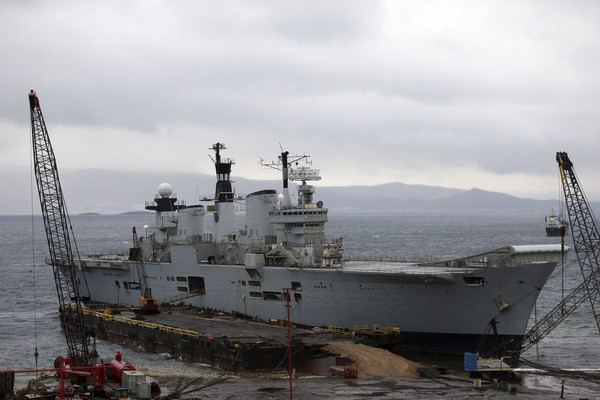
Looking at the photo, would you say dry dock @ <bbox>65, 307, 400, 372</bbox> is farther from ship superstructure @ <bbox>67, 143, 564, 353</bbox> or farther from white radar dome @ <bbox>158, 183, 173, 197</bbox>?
white radar dome @ <bbox>158, 183, 173, 197</bbox>

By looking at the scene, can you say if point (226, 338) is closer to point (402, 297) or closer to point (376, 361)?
point (376, 361)

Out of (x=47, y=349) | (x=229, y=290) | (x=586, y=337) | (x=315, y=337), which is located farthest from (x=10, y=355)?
(x=586, y=337)

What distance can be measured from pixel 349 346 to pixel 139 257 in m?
25.8

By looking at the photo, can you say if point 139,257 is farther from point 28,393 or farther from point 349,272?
point 28,393

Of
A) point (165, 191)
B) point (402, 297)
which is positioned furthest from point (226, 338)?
point (165, 191)

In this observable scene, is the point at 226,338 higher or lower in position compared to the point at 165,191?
lower

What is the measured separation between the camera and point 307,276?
46.3 m

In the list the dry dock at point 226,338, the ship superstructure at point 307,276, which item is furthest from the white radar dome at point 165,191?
the dry dock at point 226,338

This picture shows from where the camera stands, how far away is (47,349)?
159 ft

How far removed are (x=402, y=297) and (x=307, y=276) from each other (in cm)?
663

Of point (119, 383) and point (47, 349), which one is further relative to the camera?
point (47, 349)

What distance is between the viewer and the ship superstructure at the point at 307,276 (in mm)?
40938

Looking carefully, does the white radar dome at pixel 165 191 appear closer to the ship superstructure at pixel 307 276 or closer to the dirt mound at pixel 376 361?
the ship superstructure at pixel 307 276

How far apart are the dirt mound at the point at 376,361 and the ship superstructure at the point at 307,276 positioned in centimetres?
443
